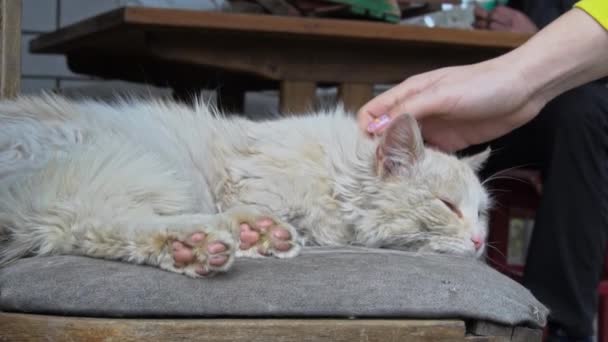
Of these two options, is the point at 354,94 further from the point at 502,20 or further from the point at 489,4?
the point at 489,4

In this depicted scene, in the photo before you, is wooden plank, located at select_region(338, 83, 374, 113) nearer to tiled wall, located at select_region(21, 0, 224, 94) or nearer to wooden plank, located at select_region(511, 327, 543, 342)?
wooden plank, located at select_region(511, 327, 543, 342)

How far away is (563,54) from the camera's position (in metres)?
1.57

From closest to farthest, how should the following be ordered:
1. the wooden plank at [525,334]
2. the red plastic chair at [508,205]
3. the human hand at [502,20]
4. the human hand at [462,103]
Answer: the wooden plank at [525,334], the human hand at [462,103], the human hand at [502,20], the red plastic chair at [508,205]

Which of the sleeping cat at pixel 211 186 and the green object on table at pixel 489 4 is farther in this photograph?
the green object on table at pixel 489 4

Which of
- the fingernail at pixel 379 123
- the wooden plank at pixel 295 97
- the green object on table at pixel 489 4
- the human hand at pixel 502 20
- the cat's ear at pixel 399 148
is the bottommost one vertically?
the cat's ear at pixel 399 148

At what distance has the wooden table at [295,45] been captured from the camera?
1886 millimetres

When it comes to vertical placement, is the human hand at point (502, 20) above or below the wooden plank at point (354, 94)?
above

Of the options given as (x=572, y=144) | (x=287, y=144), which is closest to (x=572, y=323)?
(x=572, y=144)

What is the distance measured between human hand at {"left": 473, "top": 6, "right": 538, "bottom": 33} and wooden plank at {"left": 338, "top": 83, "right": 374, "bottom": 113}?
1.71ft

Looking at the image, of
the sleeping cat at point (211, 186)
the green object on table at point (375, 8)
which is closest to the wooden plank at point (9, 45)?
the sleeping cat at point (211, 186)

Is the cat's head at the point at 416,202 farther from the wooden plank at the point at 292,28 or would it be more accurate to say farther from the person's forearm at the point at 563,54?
the wooden plank at the point at 292,28

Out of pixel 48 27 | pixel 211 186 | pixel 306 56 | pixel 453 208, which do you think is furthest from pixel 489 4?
pixel 48 27

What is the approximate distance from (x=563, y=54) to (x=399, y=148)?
39cm

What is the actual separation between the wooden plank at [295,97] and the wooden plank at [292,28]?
0.16 metres
